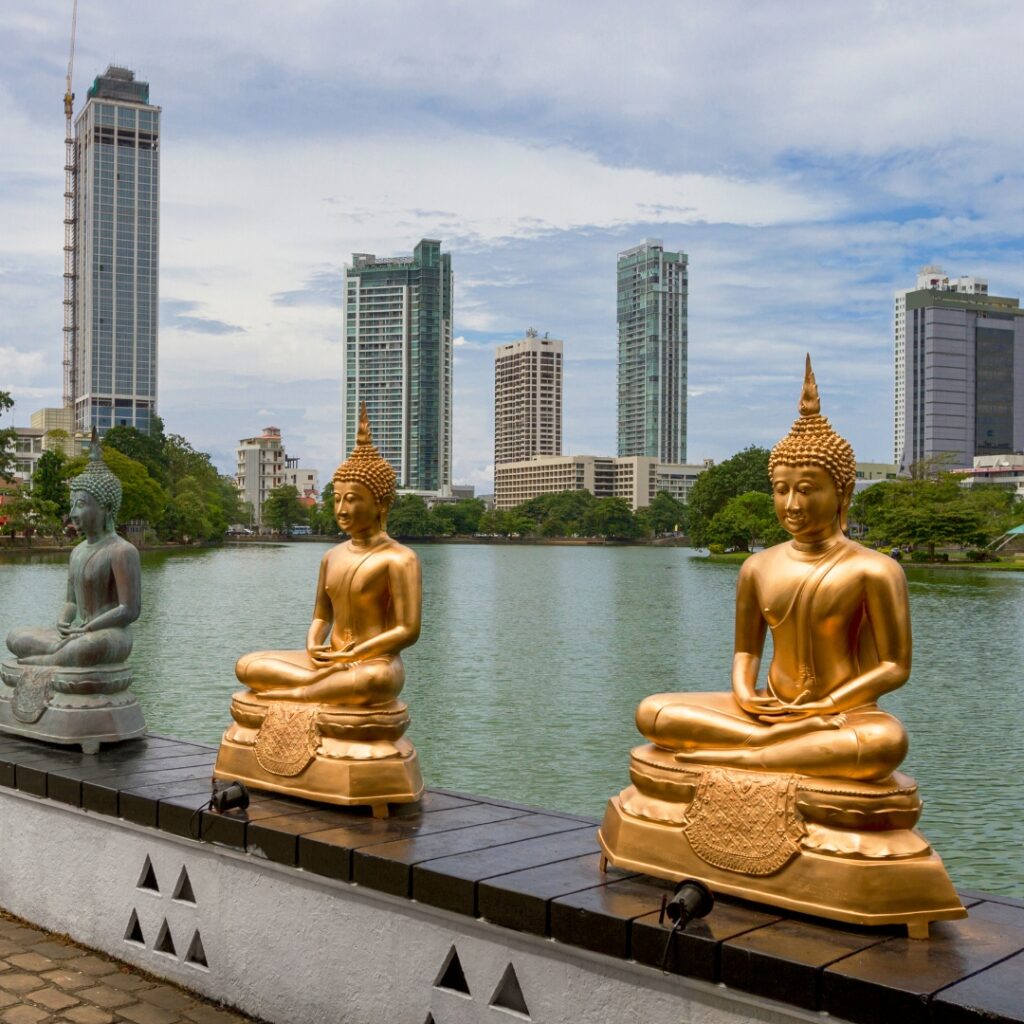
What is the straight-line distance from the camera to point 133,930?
4.92 m

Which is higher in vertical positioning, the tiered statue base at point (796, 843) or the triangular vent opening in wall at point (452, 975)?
the tiered statue base at point (796, 843)

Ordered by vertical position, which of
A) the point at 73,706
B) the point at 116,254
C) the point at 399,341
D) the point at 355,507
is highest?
the point at 116,254

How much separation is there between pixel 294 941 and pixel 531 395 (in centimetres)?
13082

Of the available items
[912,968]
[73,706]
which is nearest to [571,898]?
[912,968]

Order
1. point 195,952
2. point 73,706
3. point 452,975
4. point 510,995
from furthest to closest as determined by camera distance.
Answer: point 73,706 → point 195,952 → point 452,975 → point 510,995

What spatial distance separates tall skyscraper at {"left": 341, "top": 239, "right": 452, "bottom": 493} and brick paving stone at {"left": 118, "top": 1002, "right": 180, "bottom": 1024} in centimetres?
6023

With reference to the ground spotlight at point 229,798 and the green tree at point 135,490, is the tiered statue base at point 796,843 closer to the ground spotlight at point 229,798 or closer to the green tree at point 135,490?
the ground spotlight at point 229,798

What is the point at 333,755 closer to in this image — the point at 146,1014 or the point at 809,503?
the point at 146,1014

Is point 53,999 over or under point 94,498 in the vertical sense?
under

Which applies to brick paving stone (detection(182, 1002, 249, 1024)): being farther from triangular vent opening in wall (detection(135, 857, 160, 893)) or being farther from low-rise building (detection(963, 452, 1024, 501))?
low-rise building (detection(963, 452, 1024, 501))

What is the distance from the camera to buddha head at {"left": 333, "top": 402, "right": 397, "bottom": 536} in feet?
17.4

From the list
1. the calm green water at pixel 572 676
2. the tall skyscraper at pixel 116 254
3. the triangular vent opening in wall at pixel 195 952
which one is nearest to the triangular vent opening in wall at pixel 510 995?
the triangular vent opening in wall at pixel 195 952

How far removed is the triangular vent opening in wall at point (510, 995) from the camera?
12.1 ft

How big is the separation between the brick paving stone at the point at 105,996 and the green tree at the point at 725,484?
5767 centimetres
